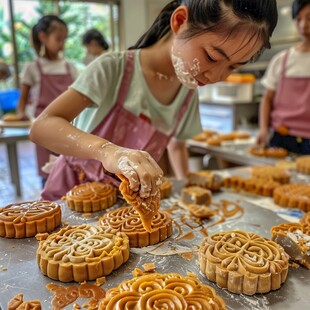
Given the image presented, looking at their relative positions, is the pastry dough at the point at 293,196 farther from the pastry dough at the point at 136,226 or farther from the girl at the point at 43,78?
the girl at the point at 43,78

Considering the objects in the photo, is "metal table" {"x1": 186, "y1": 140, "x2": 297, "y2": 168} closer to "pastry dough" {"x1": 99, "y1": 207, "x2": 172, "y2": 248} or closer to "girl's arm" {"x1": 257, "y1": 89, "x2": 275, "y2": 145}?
"girl's arm" {"x1": 257, "y1": 89, "x2": 275, "y2": 145}

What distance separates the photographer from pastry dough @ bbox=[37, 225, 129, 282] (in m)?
1.07

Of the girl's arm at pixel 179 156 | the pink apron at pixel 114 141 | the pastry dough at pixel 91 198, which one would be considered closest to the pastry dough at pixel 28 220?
the pastry dough at pixel 91 198

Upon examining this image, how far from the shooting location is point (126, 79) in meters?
1.67

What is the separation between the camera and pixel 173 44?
4.98 feet

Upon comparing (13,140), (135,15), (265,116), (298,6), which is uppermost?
(135,15)

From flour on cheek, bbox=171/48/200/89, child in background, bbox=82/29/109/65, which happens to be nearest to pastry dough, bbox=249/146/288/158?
flour on cheek, bbox=171/48/200/89

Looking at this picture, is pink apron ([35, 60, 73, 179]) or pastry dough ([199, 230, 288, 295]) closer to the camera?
pastry dough ([199, 230, 288, 295])

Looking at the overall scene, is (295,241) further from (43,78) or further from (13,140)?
(43,78)

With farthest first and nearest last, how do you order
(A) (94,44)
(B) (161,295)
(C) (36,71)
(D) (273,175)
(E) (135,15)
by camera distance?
(E) (135,15)
(A) (94,44)
(C) (36,71)
(D) (273,175)
(B) (161,295)

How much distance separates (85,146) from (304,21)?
2313 millimetres

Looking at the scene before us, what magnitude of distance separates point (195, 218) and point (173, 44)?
77 centimetres

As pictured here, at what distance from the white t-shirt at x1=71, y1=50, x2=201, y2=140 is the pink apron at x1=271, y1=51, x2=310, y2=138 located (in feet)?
5.30

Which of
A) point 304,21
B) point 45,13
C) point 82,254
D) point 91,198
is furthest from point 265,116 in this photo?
point 45,13
